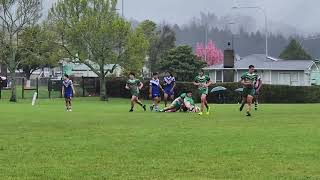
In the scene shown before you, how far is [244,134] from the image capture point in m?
15.7

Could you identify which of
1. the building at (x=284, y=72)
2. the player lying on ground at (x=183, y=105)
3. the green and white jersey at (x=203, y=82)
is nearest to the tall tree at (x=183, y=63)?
the building at (x=284, y=72)

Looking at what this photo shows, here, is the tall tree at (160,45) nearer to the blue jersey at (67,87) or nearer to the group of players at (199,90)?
the blue jersey at (67,87)

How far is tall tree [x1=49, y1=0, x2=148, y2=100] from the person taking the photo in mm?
56531

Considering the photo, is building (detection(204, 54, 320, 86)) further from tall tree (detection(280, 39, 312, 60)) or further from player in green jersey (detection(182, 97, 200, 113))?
player in green jersey (detection(182, 97, 200, 113))

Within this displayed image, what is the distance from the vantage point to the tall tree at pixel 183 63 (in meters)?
86.5

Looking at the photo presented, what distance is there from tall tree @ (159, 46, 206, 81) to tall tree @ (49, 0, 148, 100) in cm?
2809

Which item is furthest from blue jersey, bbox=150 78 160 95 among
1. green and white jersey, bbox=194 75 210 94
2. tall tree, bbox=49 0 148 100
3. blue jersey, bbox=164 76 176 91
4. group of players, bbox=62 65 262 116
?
tall tree, bbox=49 0 148 100

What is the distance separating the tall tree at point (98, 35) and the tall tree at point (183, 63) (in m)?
28.1

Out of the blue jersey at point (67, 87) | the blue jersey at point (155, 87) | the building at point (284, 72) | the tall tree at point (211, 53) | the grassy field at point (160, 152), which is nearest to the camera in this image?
the grassy field at point (160, 152)

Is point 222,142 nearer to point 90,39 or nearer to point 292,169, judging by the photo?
point 292,169

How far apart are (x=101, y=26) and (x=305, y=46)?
76.9 metres

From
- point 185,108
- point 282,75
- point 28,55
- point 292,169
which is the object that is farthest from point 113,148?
point 282,75

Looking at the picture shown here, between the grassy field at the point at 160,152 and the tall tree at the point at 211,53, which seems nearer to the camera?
the grassy field at the point at 160,152

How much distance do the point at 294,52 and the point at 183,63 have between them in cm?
3728
